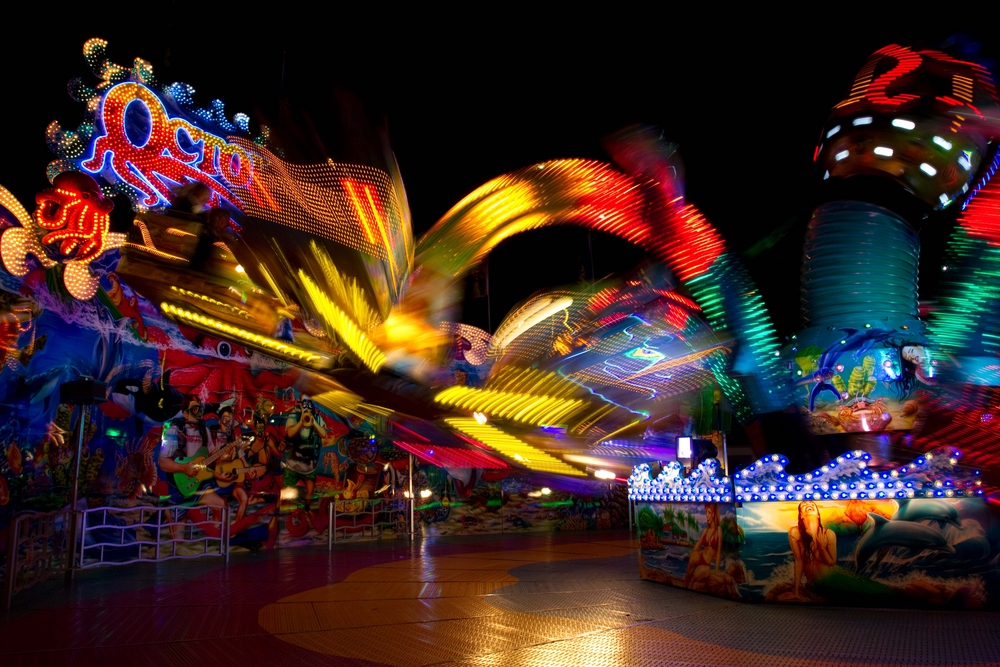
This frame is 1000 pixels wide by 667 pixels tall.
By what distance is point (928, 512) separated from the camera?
19.4 feet

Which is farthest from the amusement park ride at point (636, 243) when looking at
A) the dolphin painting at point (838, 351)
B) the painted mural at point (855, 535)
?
the painted mural at point (855, 535)

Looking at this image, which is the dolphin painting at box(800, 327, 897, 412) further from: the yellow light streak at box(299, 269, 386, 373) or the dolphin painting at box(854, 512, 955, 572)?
the yellow light streak at box(299, 269, 386, 373)

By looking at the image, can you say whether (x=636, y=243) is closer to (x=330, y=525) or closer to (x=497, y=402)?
(x=497, y=402)

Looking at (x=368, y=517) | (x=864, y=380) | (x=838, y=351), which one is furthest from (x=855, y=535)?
(x=368, y=517)

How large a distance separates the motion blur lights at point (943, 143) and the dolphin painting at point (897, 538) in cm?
327

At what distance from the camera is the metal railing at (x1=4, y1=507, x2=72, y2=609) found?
6.56 meters

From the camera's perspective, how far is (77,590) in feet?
24.5

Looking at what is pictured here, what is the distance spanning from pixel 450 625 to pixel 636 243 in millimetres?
3692

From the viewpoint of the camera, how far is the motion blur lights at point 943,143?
601 centimetres

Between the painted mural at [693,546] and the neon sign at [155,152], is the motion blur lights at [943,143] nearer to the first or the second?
the painted mural at [693,546]

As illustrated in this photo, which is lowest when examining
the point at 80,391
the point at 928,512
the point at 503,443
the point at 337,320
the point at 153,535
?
the point at 153,535

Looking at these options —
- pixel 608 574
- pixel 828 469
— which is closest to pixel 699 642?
pixel 828 469

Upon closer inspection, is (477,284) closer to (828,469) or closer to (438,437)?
(438,437)

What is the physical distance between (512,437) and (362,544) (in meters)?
6.12
